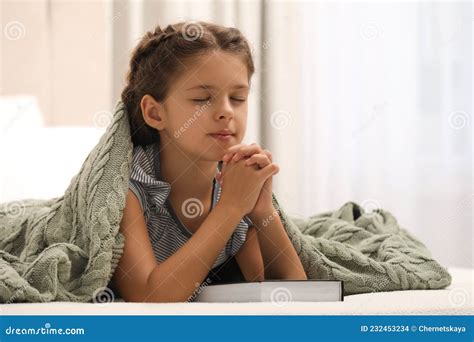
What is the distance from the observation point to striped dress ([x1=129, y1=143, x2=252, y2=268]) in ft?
4.41

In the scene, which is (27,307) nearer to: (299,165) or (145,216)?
(145,216)

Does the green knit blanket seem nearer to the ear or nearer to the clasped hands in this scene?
the ear

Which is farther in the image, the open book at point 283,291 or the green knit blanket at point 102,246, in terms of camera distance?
the green knit blanket at point 102,246

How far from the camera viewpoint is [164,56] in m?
1.39

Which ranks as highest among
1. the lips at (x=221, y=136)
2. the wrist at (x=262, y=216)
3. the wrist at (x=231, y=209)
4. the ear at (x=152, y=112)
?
the ear at (x=152, y=112)

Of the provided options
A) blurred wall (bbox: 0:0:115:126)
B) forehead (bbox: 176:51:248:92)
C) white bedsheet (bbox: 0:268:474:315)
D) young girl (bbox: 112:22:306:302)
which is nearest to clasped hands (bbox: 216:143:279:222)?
young girl (bbox: 112:22:306:302)

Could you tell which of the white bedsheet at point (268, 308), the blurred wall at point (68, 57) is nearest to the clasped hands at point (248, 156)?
the white bedsheet at point (268, 308)

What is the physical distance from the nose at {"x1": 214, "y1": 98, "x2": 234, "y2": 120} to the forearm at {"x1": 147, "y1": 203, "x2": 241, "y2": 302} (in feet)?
0.63

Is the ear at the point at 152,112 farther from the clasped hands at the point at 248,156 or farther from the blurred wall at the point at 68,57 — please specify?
the blurred wall at the point at 68,57

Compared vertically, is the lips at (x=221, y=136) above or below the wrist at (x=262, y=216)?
above

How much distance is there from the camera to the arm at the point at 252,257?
4.60 feet

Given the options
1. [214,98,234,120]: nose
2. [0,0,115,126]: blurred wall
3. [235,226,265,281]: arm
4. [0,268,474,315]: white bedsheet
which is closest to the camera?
[0,268,474,315]: white bedsheet

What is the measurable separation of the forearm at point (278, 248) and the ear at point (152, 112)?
25cm
